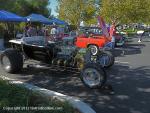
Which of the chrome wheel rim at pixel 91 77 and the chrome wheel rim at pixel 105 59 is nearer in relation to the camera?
the chrome wheel rim at pixel 91 77

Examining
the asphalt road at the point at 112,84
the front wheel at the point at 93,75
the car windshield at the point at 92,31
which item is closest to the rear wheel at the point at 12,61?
the asphalt road at the point at 112,84

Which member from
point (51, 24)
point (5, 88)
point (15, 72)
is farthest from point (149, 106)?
point (51, 24)

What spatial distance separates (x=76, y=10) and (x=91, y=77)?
2972cm

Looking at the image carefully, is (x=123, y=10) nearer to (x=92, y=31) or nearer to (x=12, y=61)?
(x=92, y=31)

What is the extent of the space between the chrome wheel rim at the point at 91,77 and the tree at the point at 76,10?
94.9 feet

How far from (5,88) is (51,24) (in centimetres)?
2188

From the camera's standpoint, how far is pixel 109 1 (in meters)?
30.0

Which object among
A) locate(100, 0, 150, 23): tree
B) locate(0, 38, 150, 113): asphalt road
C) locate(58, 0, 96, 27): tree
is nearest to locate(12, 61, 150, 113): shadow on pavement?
locate(0, 38, 150, 113): asphalt road

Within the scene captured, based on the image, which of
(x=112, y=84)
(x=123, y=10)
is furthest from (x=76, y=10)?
(x=112, y=84)

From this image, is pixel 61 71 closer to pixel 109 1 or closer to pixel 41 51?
pixel 41 51

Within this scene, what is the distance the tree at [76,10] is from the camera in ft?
120

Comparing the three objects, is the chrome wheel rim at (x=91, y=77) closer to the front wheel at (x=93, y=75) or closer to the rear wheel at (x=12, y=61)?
the front wheel at (x=93, y=75)

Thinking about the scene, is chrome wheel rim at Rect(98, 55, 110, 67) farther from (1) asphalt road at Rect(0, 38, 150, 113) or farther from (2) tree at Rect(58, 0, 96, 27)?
(2) tree at Rect(58, 0, 96, 27)

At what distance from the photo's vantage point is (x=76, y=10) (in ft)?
121
